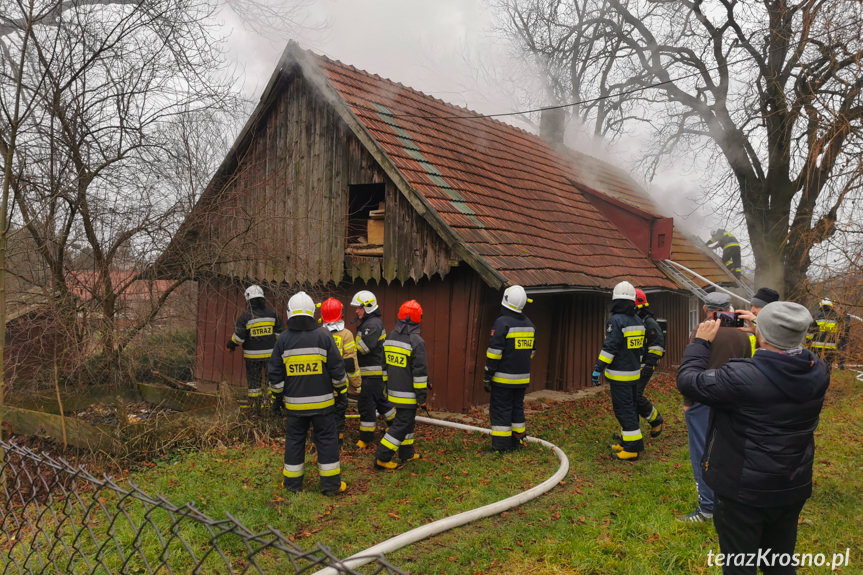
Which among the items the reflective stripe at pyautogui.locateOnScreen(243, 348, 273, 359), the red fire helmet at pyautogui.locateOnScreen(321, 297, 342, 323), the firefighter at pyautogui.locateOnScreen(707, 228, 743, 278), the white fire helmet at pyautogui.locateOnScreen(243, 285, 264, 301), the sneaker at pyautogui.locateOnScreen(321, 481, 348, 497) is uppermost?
the firefighter at pyautogui.locateOnScreen(707, 228, 743, 278)

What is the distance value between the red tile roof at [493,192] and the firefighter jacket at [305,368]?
3356 mm

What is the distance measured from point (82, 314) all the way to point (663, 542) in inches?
279

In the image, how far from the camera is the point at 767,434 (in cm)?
310

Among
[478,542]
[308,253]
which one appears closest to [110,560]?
[478,542]

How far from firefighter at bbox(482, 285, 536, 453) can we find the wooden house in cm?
112

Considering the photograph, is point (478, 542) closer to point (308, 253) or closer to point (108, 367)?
point (108, 367)

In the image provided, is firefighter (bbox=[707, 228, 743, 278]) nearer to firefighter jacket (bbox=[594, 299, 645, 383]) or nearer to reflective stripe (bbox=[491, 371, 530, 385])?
firefighter jacket (bbox=[594, 299, 645, 383])

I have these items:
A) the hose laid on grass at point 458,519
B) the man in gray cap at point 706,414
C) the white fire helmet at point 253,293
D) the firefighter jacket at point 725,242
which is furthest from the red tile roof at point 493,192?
the firefighter jacket at point 725,242

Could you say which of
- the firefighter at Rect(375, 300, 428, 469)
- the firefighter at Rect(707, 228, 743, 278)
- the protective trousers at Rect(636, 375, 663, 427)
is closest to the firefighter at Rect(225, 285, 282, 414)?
the firefighter at Rect(375, 300, 428, 469)

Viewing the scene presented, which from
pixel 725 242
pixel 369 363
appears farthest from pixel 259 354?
pixel 725 242

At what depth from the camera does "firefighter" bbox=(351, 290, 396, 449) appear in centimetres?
761

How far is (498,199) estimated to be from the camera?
1145 cm

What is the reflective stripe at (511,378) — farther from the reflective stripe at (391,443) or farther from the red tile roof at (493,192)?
the red tile roof at (493,192)

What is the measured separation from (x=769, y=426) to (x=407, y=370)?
412cm
